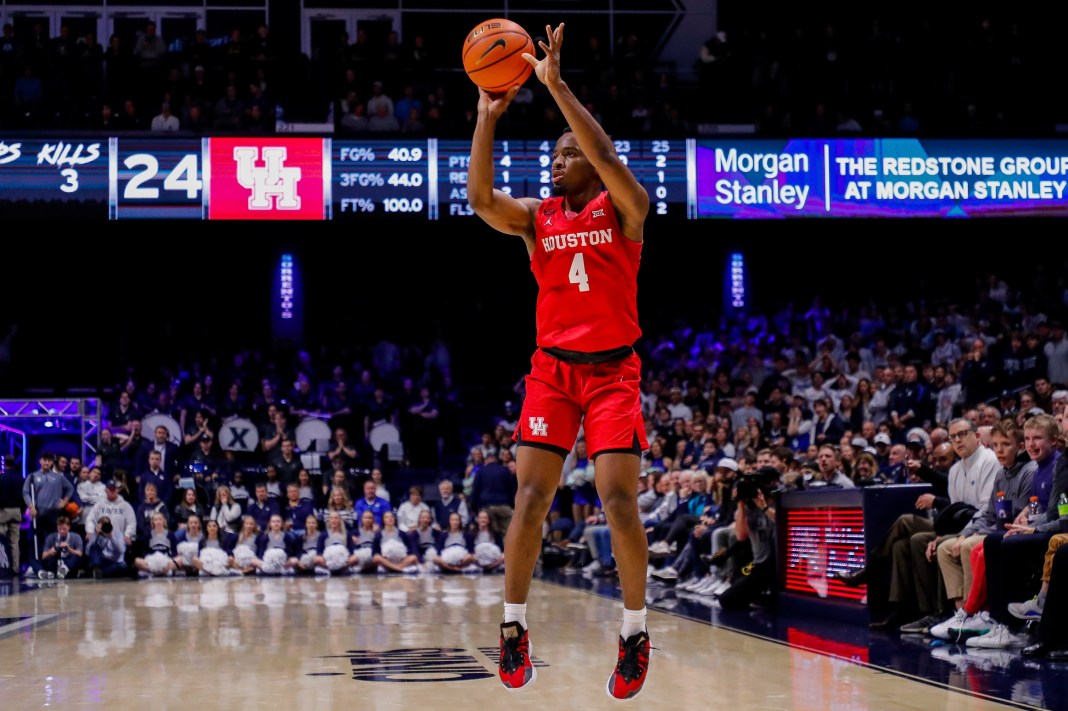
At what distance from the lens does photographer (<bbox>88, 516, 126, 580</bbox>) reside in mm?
14555

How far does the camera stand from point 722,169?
17.2 metres

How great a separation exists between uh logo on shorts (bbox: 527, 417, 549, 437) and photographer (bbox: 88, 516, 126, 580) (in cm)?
1131

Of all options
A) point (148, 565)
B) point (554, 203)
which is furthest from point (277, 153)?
point (554, 203)

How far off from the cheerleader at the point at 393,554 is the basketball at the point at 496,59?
11053 mm

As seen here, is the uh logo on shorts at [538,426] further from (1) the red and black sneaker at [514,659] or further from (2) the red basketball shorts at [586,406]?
(1) the red and black sneaker at [514,659]

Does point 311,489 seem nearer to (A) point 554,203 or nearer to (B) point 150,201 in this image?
(B) point 150,201

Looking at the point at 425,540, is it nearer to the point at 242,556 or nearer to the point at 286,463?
Result: the point at 286,463

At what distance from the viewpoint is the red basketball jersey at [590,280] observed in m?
4.48

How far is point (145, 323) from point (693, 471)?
12.6 m

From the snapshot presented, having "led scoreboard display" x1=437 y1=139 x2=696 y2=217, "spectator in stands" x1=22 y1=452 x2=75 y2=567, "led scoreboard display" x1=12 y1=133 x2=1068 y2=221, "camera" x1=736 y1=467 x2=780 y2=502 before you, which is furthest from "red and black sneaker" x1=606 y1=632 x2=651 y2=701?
"led scoreboard display" x1=437 y1=139 x2=696 y2=217

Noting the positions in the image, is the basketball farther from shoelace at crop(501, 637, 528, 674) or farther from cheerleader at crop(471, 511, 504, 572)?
cheerleader at crop(471, 511, 504, 572)

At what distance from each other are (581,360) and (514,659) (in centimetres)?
107

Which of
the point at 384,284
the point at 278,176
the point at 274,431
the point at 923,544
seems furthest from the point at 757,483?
the point at 384,284

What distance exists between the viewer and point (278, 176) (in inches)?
665
